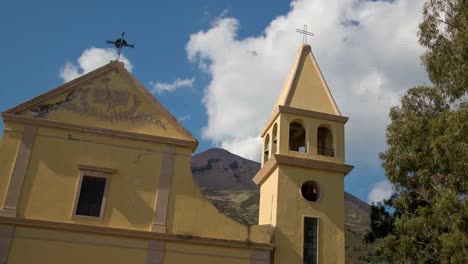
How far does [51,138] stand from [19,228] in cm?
234

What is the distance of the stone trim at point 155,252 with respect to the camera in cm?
1234

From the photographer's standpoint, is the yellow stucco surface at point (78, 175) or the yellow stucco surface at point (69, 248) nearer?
the yellow stucco surface at point (69, 248)

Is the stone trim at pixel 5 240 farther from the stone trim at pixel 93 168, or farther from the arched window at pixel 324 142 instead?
the arched window at pixel 324 142

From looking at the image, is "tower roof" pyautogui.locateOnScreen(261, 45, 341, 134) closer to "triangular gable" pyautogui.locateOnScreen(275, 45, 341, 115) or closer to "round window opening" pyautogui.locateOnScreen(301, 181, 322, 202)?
"triangular gable" pyautogui.locateOnScreen(275, 45, 341, 115)

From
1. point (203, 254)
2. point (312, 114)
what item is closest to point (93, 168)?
point (203, 254)

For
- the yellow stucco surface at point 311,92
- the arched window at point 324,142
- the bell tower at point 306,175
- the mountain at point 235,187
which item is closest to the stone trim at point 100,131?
the bell tower at point 306,175

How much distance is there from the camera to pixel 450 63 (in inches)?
528

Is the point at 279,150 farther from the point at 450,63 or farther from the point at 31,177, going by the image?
the point at 31,177

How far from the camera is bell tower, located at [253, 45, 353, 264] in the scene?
13539 millimetres

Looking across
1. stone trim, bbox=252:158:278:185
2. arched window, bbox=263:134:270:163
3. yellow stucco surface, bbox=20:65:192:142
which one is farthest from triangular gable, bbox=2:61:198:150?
arched window, bbox=263:134:270:163

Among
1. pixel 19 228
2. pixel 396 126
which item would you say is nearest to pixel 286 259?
pixel 396 126

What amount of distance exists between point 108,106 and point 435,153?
27.5ft

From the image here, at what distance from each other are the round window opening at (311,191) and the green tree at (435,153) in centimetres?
230

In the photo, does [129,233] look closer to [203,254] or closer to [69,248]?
[69,248]
